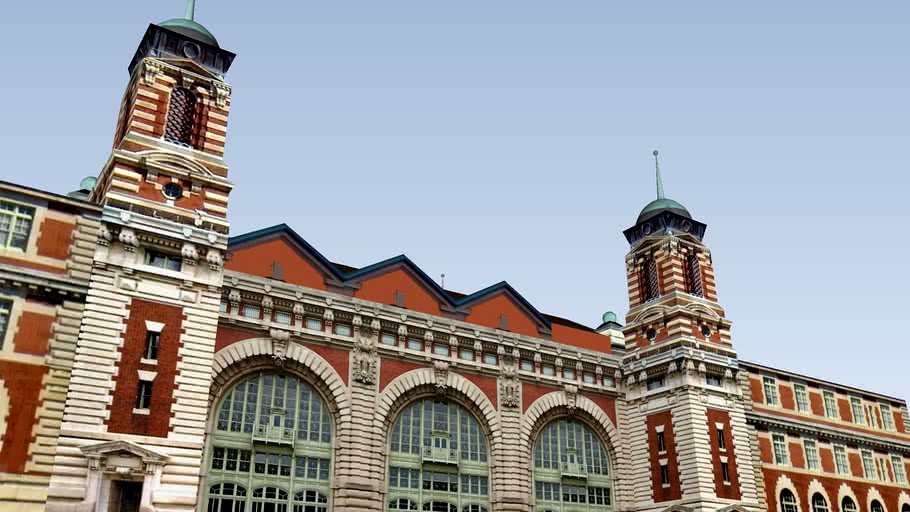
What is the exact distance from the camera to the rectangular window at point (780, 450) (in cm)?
5691

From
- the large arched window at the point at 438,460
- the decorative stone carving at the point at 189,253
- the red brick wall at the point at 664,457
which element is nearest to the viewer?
the decorative stone carving at the point at 189,253

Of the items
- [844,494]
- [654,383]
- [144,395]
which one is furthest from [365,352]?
[844,494]

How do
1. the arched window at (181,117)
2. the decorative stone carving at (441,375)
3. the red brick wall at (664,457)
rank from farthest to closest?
the red brick wall at (664,457) → the decorative stone carving at (441,375) → the arched window at (181,117)

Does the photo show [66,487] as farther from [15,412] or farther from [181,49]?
[181,49]

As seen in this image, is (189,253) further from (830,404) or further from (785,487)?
(830,404)

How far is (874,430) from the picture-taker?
214 ft

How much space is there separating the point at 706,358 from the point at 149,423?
36.9 metres

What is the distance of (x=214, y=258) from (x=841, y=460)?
49.8 m

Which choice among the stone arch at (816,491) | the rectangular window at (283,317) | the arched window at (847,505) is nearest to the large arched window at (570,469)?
the stone arch at (816,491)

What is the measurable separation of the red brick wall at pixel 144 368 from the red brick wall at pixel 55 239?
3.76m

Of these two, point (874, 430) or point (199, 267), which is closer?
point (199, 267)

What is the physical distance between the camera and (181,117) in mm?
41844

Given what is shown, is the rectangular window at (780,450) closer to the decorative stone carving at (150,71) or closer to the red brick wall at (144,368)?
the red brick wall at (144,368)

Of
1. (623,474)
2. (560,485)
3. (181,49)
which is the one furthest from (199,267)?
(623,474)
